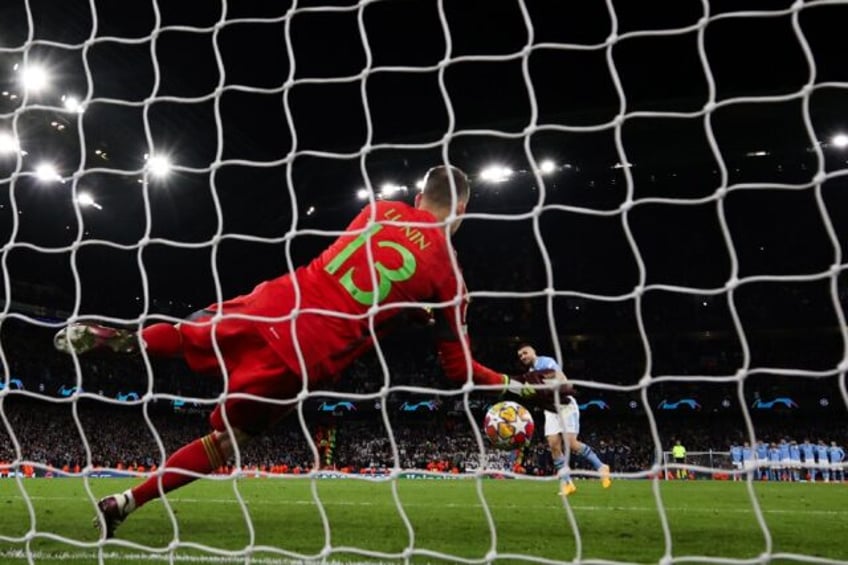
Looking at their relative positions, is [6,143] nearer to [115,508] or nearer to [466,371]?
[115,508]

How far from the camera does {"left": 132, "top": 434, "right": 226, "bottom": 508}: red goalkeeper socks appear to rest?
12.1ft

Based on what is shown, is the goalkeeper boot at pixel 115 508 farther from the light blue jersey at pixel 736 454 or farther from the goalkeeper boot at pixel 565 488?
the light blue jersey at pixel 736 454

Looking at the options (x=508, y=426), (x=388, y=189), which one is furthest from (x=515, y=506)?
(x=388, y=189)

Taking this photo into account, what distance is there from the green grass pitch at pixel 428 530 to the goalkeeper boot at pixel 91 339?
2.29ft

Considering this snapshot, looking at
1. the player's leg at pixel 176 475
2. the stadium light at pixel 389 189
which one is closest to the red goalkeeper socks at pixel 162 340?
the player's leg at pixel 176 475

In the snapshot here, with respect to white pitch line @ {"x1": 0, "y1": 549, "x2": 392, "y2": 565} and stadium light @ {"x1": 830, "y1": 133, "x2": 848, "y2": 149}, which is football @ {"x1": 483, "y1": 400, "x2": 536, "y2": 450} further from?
stadium light @ {"x1": 830, "y1": 133, "x2": 848, "y2": 149}

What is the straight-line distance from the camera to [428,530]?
5.34 meters

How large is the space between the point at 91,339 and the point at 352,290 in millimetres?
1138

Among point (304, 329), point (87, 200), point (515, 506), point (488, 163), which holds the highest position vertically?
point (488, 163)

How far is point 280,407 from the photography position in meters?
3.58

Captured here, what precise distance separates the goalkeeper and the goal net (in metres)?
0.50

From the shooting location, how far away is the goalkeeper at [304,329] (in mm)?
3473

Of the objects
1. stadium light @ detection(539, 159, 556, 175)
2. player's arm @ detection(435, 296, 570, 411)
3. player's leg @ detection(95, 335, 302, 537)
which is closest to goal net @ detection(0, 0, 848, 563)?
stadium light @ detection(539, 159, 556, 175)

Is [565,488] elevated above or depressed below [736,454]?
above
